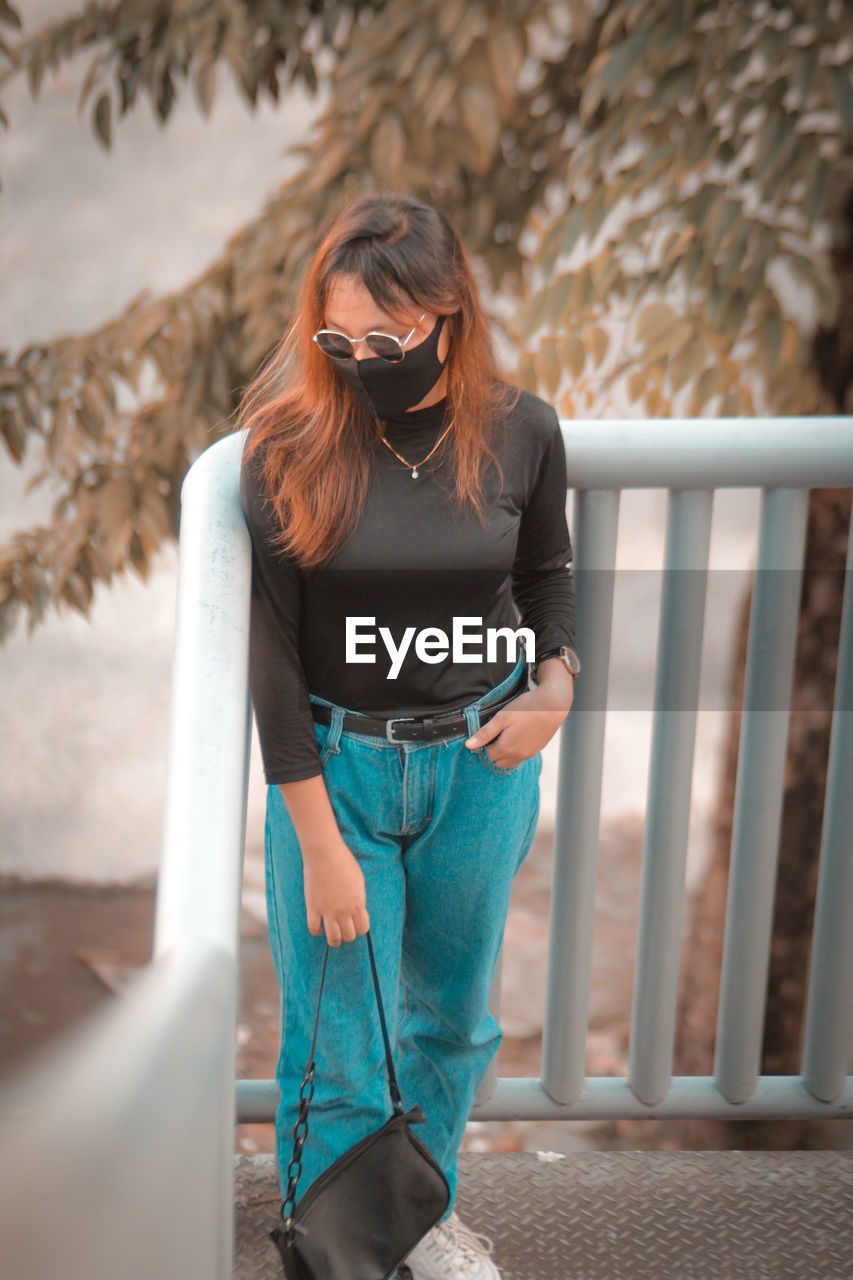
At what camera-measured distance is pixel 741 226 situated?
229 centimetres

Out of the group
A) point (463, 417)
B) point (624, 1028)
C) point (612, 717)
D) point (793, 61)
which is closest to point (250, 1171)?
point (463, 417)

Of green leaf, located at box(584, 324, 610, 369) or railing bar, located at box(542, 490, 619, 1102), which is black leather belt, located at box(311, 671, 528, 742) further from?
green leaf, located at box(584, 324, 610, 369)

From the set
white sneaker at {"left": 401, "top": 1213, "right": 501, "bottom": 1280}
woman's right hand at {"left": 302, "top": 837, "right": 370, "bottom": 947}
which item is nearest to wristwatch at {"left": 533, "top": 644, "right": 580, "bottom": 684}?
woman's right hand at {"left": 302, "top": 837, "right": 370, "bottom": 947}

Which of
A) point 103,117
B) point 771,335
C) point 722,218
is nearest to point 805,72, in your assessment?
point 722,218

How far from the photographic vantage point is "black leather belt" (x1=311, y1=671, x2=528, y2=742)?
4.23 feet

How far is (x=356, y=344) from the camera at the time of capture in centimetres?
121

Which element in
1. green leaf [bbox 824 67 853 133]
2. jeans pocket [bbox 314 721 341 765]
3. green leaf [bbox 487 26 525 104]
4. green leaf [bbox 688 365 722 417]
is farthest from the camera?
green leaf [bbox 688 365 722 417]

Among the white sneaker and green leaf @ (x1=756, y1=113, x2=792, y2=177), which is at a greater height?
green leaf @ (x1=756, y1=113, x2=792, y2=177)

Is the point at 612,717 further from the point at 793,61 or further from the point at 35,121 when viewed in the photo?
the point at 35,121

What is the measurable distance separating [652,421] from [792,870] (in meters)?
1.96

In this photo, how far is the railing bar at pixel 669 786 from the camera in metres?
1.53

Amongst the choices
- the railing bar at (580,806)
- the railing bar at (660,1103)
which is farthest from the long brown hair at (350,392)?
the railing bar at (660,1103)

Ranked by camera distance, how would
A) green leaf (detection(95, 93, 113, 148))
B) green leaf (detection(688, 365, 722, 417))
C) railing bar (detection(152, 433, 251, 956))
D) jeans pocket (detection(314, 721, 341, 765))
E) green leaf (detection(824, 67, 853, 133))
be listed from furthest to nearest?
green leaf (detection(95, 93, 113, 148)), green leaf (detection(688, 365, 722, 417)), green leaf (detection(824, 67, 853, 133)), jeans pocket (detection(314, 721, 341, 765)), railing bar (detection(152, 433, 251, 956))

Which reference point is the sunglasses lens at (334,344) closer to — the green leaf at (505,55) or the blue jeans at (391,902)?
the blue jeans at (391,902)
